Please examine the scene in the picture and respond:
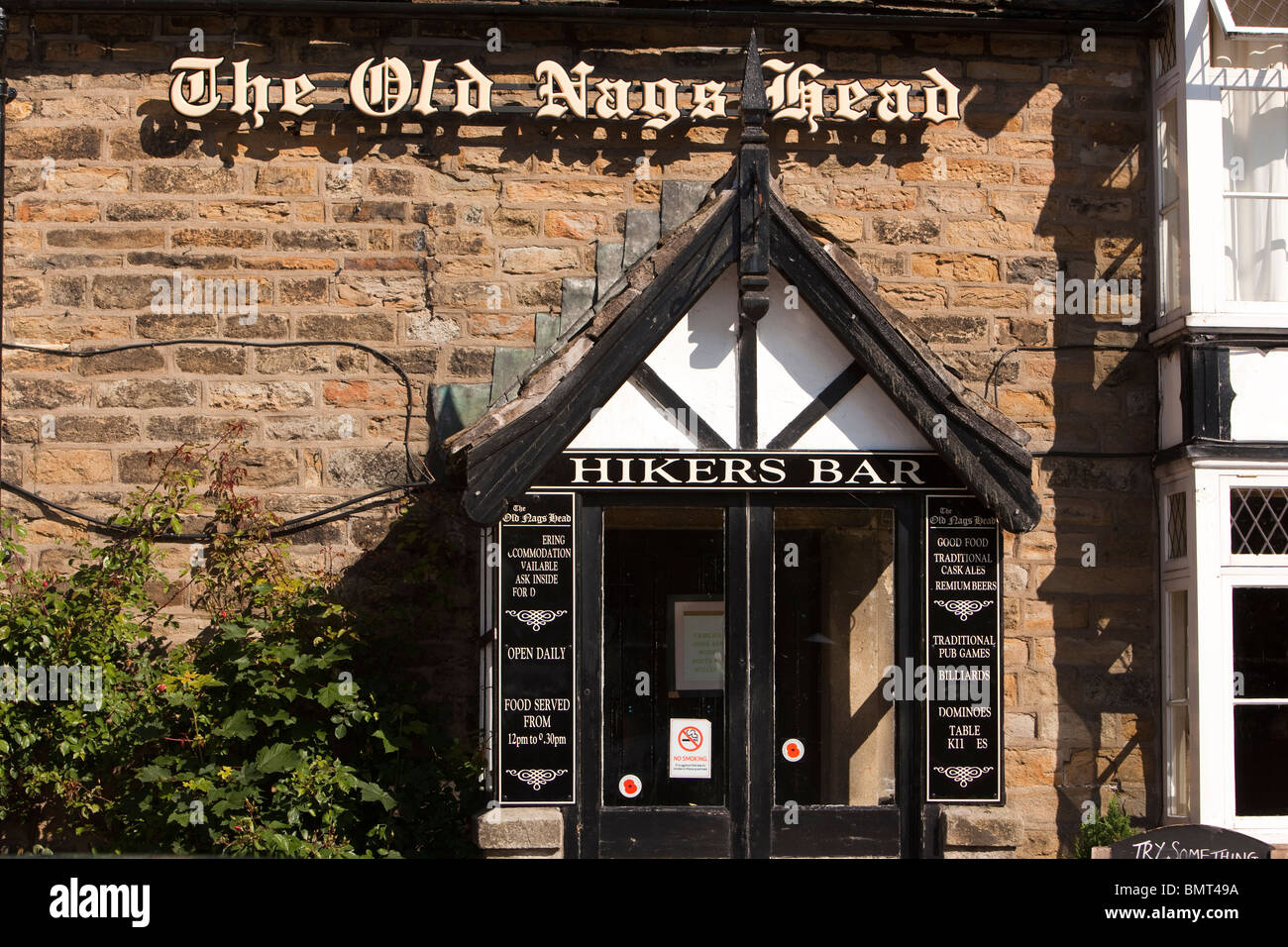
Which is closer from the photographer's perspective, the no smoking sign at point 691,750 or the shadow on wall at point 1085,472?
Answer: the no smoking sign at point 691,750

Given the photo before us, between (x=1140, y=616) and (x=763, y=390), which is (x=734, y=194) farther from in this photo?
(x=1140, y=616)

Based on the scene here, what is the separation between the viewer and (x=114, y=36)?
8.98m

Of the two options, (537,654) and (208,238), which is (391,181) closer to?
(208,238)

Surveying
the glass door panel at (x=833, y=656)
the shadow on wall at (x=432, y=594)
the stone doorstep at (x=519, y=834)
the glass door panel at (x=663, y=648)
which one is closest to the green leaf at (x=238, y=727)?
the shadow on wall at (x=432, y=594)

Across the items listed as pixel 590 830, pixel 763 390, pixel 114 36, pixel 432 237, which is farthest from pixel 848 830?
pixel 114 36

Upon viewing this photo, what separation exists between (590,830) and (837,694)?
144cm

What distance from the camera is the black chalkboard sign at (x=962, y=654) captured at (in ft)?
Result: 24.4

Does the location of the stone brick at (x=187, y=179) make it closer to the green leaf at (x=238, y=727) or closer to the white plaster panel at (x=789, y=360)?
the green leaf at (x=238, y=727)

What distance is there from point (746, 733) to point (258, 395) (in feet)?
11.8

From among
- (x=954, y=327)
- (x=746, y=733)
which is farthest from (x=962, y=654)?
(x=954, y=327)

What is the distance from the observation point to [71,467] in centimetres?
878

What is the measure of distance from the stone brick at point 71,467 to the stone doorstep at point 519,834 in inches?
130

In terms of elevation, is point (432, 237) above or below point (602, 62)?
below

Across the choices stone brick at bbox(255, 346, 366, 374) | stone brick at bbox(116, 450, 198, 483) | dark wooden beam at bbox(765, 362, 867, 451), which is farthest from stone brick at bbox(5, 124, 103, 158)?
dark wooden beam at bbox(765, 362, 867, 451)
